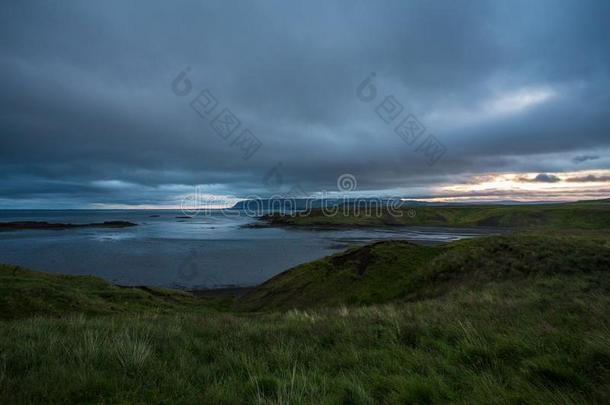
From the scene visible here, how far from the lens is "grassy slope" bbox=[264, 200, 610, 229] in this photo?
8953 cm

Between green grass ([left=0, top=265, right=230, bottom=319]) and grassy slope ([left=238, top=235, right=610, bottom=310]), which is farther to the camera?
grassy slope ([left=238, top=235, right=610, bottom=310])

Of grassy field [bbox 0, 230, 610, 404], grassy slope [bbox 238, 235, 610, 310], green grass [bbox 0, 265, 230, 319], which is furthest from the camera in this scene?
grassy slope [bbox 238, 235, 610, 310]

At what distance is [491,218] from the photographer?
111188 mm

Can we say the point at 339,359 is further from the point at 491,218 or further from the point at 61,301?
the point at 491,218

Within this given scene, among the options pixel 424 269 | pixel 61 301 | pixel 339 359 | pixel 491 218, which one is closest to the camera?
pixel 339 359

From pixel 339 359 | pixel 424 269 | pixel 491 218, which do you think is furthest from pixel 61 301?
pixel 491 218

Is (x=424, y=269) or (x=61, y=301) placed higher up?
(x=424, y=269)

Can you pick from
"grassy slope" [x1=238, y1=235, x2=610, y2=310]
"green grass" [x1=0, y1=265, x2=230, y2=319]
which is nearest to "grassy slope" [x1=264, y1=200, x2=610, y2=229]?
"grassy slope" [x1=238, y1=235, x2=610, y2=310]

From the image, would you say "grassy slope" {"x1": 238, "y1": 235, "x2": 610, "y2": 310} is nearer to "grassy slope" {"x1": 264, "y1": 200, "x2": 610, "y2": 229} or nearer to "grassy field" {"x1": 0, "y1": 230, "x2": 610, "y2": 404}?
"grassy field" {"x1": 0, "y1": 230, "x2": 610, "y2": 404}

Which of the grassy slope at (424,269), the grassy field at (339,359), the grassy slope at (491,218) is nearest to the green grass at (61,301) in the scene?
the grassy slope at (424,269)

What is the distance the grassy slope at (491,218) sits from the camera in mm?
89531

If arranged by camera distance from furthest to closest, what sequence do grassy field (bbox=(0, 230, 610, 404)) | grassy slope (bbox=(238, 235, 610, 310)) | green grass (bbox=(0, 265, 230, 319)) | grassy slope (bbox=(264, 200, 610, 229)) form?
grassy slope (bbox=(264, 200, 610, 229)) < grassy slope (bbox=(238, 235, 610, 310)) < green grass (bbox=(0, 265, 230, 319)) < grassy field (bbox=(0, 230, 610, 404))

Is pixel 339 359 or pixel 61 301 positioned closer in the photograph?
pixel 339 359

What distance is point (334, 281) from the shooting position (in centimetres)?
2131
